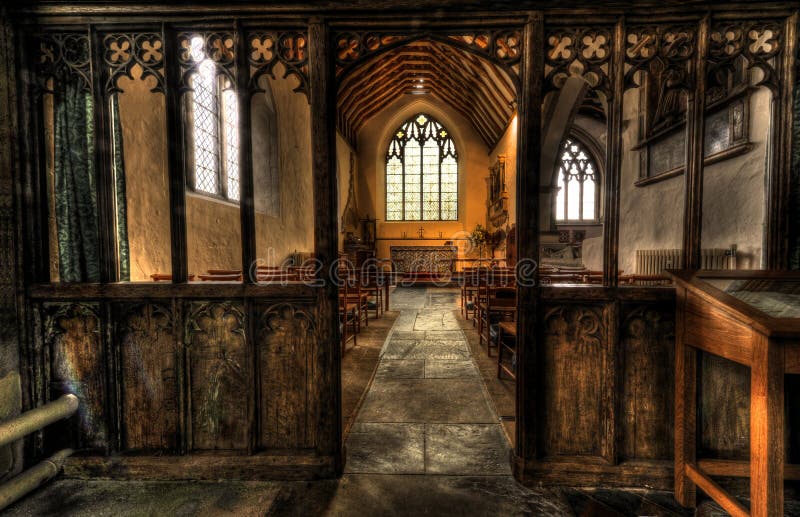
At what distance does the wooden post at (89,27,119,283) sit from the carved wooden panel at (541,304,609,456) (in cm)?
245

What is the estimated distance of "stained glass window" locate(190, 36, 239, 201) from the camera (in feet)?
15.6

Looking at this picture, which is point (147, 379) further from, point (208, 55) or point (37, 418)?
point (208, 55)

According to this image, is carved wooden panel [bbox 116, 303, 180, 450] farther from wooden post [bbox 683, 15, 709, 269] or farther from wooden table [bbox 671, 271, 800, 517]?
wooden post [bbox 683, 15, 709, 269]

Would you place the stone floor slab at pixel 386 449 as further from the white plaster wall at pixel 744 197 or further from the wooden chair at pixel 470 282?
the white plaster wall at pixel 744 197

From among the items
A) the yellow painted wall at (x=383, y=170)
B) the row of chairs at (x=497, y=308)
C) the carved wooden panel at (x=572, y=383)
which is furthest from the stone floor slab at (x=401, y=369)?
the yellow painted wall at (x=383, y=170)

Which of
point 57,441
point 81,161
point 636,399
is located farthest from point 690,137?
point 57,441

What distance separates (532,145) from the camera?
187cm

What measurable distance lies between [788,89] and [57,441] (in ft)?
14.2

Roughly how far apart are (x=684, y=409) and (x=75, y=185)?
3406 millimetres

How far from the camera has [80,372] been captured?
6.52 feet

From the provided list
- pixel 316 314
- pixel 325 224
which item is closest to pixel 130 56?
pixel 325 224

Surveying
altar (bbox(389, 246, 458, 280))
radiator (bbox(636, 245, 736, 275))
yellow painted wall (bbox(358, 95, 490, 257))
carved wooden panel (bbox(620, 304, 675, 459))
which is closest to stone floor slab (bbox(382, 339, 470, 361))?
carved wooden panel (bbox(620, 304, 675, 459))

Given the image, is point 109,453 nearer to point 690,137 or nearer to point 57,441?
point 57,441

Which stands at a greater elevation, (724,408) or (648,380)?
(648,380)
